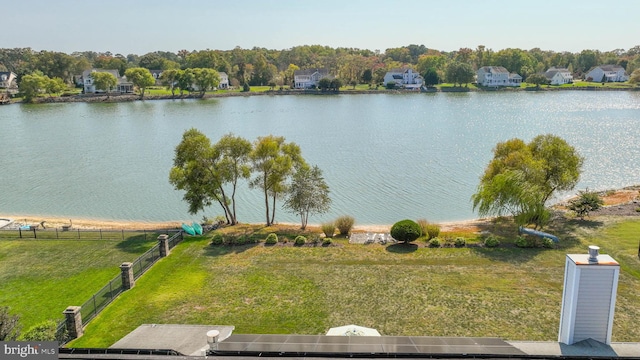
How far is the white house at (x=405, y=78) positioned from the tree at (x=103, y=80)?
76.3 meters

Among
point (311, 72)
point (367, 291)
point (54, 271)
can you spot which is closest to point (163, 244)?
point (54, 271)

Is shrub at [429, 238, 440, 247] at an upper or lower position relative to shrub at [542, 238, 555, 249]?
lower

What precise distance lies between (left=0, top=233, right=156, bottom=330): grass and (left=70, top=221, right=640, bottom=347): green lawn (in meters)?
2.19

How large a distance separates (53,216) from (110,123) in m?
49.4

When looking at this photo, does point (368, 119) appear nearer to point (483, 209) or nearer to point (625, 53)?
point (483, 209)

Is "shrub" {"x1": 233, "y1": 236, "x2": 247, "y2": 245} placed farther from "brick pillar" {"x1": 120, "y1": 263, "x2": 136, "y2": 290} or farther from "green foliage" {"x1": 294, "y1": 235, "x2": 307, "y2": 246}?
"brick pillar" {"x1": 120, "y1": 263, "x2": 136, "y2": 290}

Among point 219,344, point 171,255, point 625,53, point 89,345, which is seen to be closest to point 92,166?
point 171,255

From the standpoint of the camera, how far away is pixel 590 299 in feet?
32.7

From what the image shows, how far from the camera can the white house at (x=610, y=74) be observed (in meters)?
141

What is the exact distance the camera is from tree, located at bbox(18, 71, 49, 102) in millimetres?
108375

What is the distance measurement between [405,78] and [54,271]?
125533mm

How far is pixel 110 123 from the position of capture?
78.9 metres

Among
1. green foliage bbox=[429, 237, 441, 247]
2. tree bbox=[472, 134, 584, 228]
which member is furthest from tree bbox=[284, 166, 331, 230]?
tree bbox=[472, 134, 584, 228]

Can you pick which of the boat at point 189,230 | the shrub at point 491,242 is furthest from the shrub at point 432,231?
the boat at point 189,230
